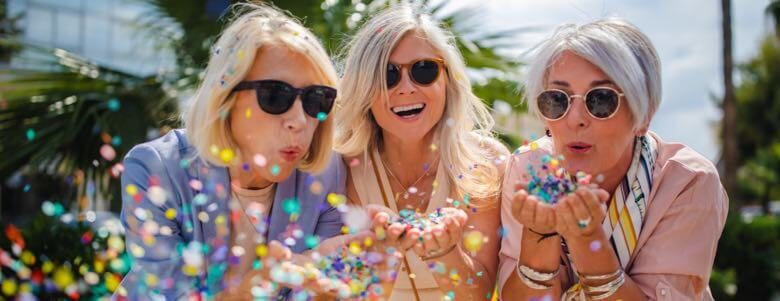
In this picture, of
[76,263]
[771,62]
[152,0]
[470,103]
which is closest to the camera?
[470,103]

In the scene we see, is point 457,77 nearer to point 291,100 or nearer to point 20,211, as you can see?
point 291,100

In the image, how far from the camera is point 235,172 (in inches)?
85.2

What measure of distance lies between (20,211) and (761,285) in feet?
48.9

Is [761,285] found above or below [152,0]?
below

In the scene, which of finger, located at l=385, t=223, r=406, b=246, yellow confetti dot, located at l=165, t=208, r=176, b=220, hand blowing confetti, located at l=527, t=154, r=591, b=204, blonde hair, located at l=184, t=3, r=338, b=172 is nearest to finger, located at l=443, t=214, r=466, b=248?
finger, located at l=385, t=223, r=406, b=246

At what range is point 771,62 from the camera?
2875 cm

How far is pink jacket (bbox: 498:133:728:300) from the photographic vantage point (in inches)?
80.7

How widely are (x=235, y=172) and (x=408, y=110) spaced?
2.13 ft

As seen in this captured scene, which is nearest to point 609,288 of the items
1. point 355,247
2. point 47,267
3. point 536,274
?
point 536,274

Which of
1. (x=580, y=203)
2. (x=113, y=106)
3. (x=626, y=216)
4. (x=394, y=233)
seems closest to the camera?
(x=580, y=203)

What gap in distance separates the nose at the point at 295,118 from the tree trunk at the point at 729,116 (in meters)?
Answer: 9.37

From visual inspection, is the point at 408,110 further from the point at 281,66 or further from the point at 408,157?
the point at 281,66

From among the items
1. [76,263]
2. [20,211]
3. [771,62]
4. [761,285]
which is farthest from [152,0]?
[771,62]

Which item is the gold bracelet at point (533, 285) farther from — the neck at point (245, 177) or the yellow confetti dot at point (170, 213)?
the yellow confetti dot at point (170, 213)
